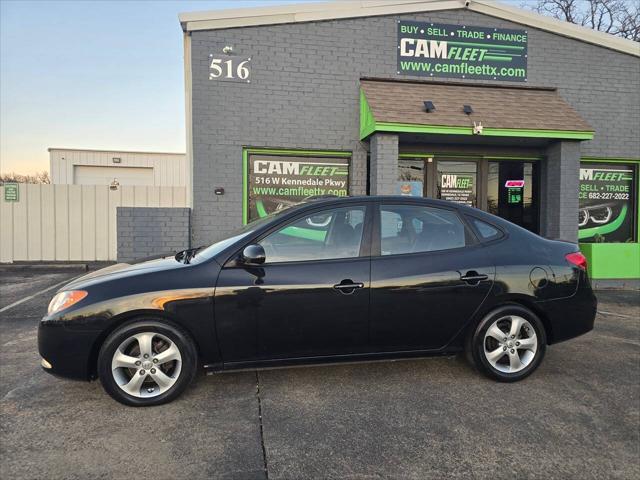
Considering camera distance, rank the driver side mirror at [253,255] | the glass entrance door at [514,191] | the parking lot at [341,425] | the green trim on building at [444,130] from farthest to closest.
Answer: the glass entrance door at [514,191] → the green trim on building at [444,130] → the driver side mirror at [253,255] → the parking lot at [341,425]

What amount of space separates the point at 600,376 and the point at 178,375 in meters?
3.62

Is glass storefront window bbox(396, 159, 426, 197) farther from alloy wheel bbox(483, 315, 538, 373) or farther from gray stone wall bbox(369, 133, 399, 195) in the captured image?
alloy wheel bbox(483, 315, 538, 373)

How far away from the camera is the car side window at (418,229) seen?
3840mm

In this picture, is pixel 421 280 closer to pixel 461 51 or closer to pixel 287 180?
pixel 287 180

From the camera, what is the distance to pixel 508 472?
2.60 meters

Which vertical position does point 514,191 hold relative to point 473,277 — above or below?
above

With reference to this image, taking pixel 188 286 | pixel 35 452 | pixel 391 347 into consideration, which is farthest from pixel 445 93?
pixel 35 452

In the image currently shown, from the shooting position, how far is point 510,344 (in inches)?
153

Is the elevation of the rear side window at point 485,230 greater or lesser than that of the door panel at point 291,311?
greater

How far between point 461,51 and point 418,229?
656cm

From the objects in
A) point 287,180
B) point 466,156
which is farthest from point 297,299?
point 466,156

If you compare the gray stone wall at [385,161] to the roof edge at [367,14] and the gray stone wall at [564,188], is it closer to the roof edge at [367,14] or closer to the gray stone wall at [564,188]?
the roof edge at [367,14]

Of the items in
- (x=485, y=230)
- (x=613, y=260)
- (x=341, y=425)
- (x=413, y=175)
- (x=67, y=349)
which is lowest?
(x=341, y=425)

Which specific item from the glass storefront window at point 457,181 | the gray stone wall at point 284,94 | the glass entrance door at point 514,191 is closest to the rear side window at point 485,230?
the gray stone wall at point 284,94
